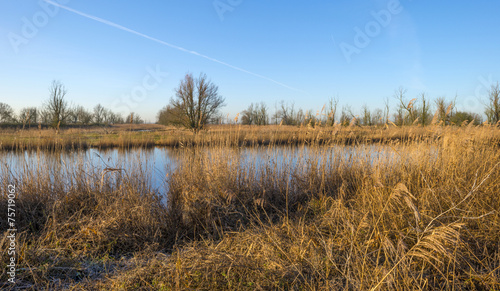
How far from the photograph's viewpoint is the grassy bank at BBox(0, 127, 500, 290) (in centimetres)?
182

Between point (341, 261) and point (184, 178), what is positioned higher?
point (184, 178)

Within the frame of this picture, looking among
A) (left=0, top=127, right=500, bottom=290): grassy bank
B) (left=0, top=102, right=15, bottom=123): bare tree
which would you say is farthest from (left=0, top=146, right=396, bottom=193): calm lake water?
(left=0, top=102, right=15, bottom=123): bare tree

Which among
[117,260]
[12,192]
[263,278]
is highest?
[12,192]

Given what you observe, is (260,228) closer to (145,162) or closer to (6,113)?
(145,162)

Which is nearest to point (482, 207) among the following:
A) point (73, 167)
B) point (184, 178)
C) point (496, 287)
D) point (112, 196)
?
point (496, 287)

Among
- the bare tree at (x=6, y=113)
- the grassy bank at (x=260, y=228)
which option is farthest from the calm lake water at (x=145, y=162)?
the bare tree at (x=6, y=113)

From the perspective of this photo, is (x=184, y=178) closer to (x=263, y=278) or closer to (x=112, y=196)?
(x=112, y=196)

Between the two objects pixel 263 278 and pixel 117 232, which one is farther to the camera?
pixel 117 232

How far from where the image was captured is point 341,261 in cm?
203

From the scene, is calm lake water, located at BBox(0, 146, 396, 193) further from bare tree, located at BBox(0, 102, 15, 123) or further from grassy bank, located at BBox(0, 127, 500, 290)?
bare tree, located at BBox(0, 102, 15, 123)

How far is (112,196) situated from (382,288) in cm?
325

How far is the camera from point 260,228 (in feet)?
9.95

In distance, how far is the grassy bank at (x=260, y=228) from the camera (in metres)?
1.82

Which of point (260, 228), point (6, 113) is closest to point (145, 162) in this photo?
point (260, 228)
